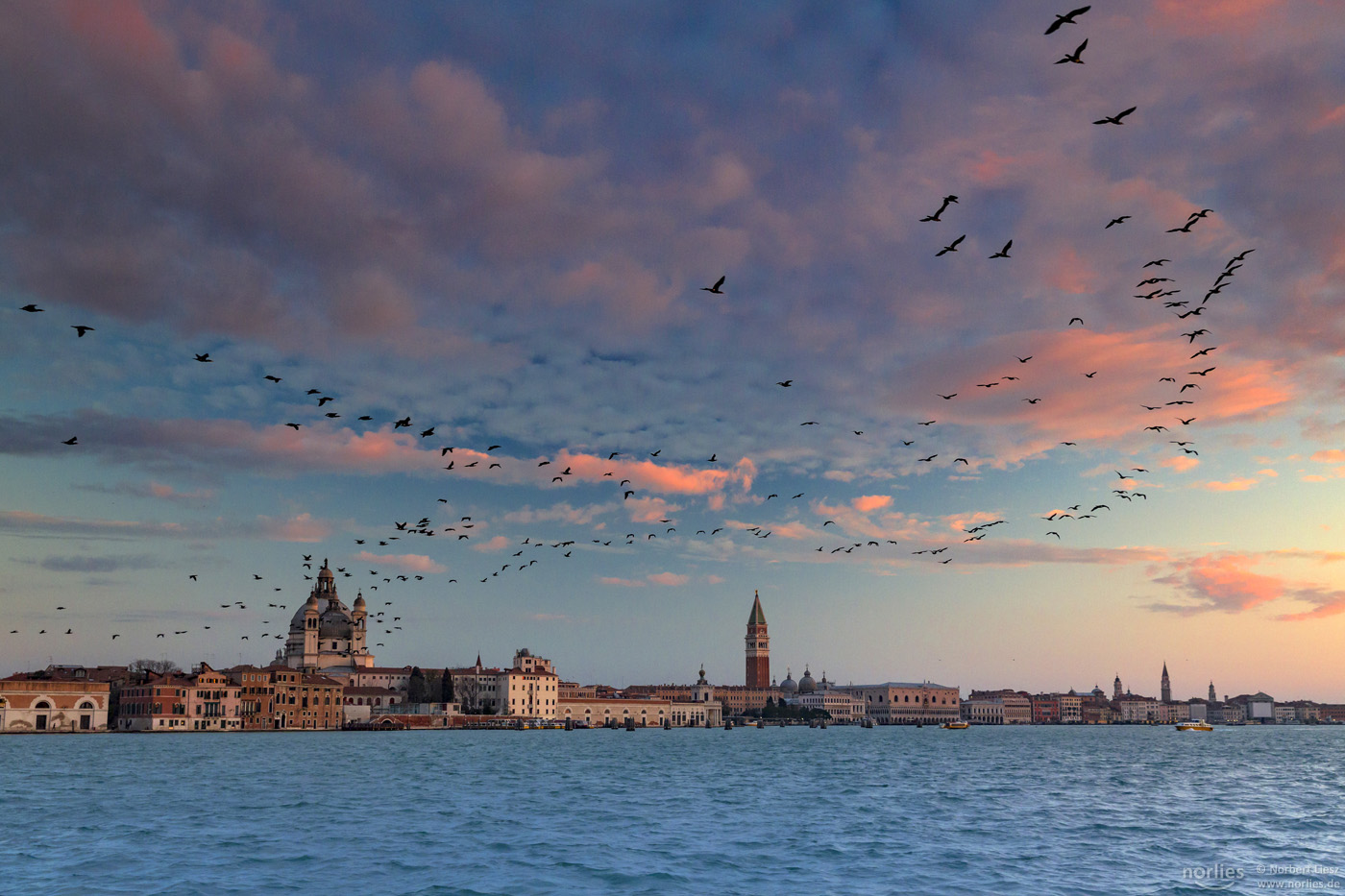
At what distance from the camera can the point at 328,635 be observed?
159 metres

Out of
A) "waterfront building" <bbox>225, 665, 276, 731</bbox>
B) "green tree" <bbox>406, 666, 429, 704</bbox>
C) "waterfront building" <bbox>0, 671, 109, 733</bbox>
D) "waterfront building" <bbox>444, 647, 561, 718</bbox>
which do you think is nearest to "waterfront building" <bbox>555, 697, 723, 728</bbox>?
"waterfront building" <bbox>444, 647, 561, 718</bbox>

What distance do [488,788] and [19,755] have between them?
3933 centimetres

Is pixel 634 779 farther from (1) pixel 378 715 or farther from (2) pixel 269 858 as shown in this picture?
(1) pixel 378 715

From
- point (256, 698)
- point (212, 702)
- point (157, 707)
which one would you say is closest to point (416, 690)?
point (256, 698)

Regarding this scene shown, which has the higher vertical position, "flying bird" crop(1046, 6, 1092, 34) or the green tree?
A: "flying bird" crop(1046, 6, 1092, 34)

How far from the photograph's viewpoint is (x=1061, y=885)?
2134cm

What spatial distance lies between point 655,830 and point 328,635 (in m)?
140

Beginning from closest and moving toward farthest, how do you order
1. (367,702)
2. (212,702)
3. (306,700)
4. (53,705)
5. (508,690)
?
(53,705) → (212,702) → (306,700) → (367,702) → (508,690)

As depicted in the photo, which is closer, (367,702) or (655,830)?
(655,830)

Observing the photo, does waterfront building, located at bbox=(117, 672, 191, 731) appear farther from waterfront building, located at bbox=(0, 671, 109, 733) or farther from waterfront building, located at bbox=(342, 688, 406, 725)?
waterfront building, located at bbox=(342, 688, 406, 725)

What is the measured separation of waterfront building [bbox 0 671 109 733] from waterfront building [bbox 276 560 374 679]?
38.5 meters

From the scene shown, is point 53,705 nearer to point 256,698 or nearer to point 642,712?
point 256,698

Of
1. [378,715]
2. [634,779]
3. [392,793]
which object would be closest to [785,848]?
[392,793]

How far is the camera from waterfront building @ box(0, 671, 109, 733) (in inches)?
3939
